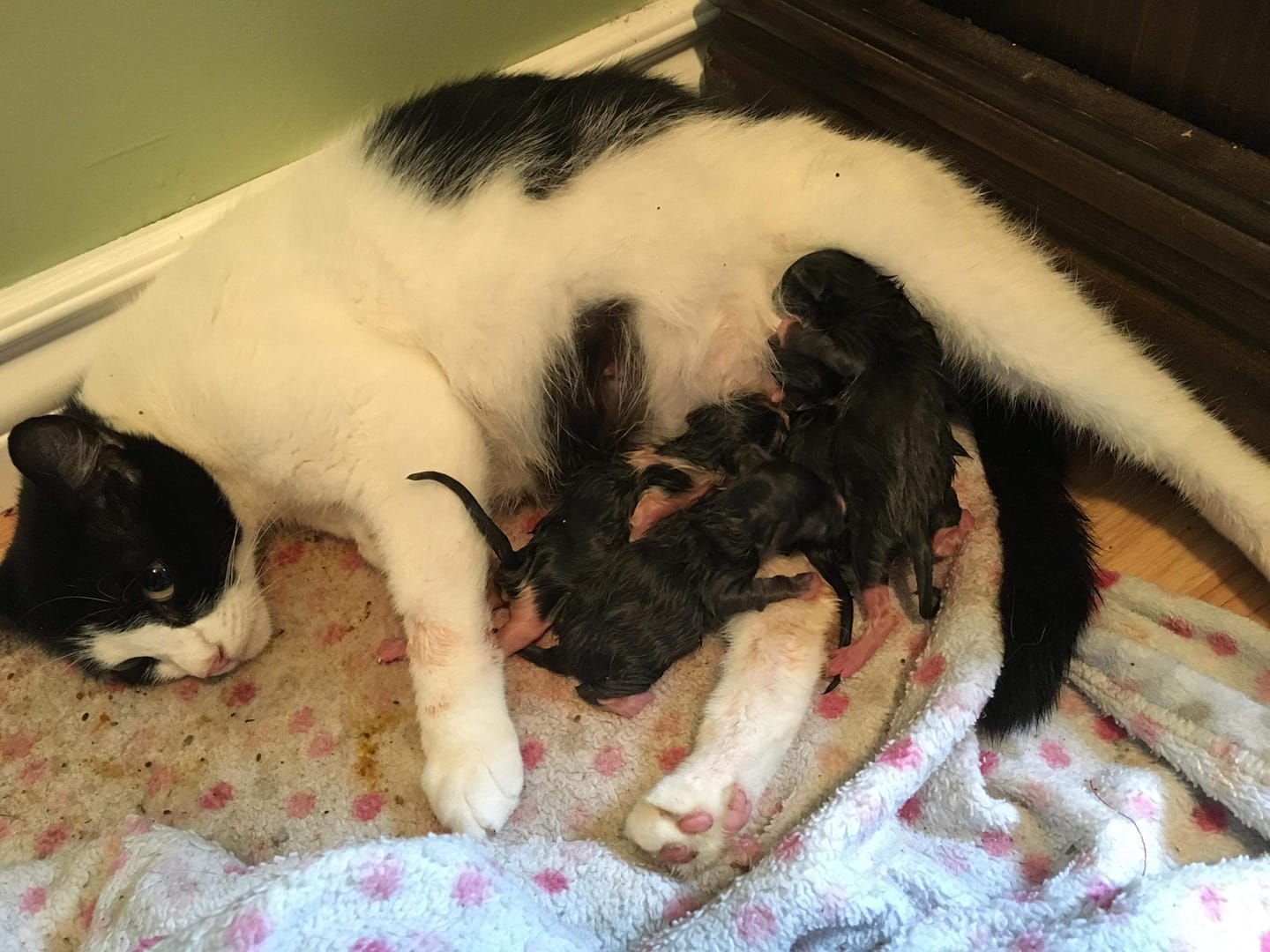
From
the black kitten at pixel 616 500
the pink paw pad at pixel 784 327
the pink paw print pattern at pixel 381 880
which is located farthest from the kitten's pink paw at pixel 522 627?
the pink paw pad at pixel 784 327

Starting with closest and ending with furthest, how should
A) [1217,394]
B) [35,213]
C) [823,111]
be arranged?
[1217,394], [35,213], [823,111]

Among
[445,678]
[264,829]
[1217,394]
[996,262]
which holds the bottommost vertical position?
[264,829]

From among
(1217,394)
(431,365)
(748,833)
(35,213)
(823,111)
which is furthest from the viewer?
(823,111)

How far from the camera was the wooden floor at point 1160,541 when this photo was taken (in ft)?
3.96

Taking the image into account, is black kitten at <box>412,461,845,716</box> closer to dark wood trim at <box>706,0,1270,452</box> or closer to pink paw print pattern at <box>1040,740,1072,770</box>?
pink paw print pattern at <box>1040,740,1072,770</box>

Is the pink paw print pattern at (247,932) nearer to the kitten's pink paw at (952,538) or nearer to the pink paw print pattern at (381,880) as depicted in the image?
the pink paw print pattern at (381,880)

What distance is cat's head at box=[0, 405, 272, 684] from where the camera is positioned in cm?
113

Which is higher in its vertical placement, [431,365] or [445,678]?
[431,365]

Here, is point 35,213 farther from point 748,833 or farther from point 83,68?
point 748,833

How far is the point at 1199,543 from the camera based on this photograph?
1257mm

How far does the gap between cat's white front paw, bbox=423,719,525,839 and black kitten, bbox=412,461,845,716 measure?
0.13 metres


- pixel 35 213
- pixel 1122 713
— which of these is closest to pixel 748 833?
pixel 1122 713

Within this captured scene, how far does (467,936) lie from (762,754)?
37 cm

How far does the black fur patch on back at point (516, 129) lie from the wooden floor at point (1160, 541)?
0.79 metres
